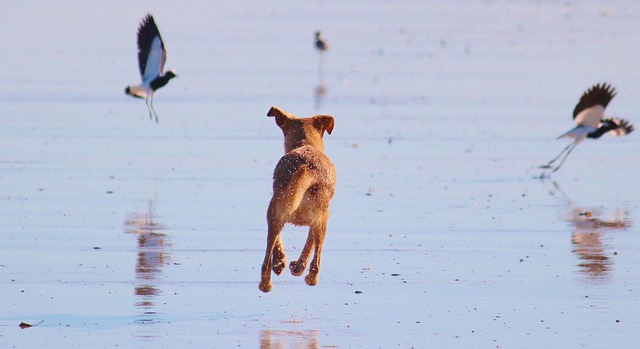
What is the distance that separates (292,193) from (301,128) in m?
1.21

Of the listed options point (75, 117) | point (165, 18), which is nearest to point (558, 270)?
point (75, 117)

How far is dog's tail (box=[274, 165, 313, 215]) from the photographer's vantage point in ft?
25.8

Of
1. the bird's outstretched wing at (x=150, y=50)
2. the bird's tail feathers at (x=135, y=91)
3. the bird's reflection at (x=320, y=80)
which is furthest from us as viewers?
the bird's reflection at (x=320, y=80)

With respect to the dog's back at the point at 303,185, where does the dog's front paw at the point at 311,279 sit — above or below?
below

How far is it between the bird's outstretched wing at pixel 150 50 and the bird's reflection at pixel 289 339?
12.3 metres

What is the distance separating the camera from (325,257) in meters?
9.73

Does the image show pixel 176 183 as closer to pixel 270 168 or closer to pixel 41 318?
pixel 270 168

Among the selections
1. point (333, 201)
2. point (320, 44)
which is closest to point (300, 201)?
point (333, 201)

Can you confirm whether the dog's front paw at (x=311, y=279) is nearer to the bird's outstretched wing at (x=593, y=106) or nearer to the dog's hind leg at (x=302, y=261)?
the dog's hind leg at (x=302, y=261)

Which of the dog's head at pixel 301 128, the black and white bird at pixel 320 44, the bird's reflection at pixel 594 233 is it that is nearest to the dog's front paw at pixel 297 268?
the dog's head at pixel 301 128

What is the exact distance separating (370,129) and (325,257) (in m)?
7.58

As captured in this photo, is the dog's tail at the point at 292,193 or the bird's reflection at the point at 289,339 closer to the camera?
the bird's reflection at the point at 289,339

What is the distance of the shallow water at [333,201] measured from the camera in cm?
775

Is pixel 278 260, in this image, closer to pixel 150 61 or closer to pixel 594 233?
pixel 594 233
